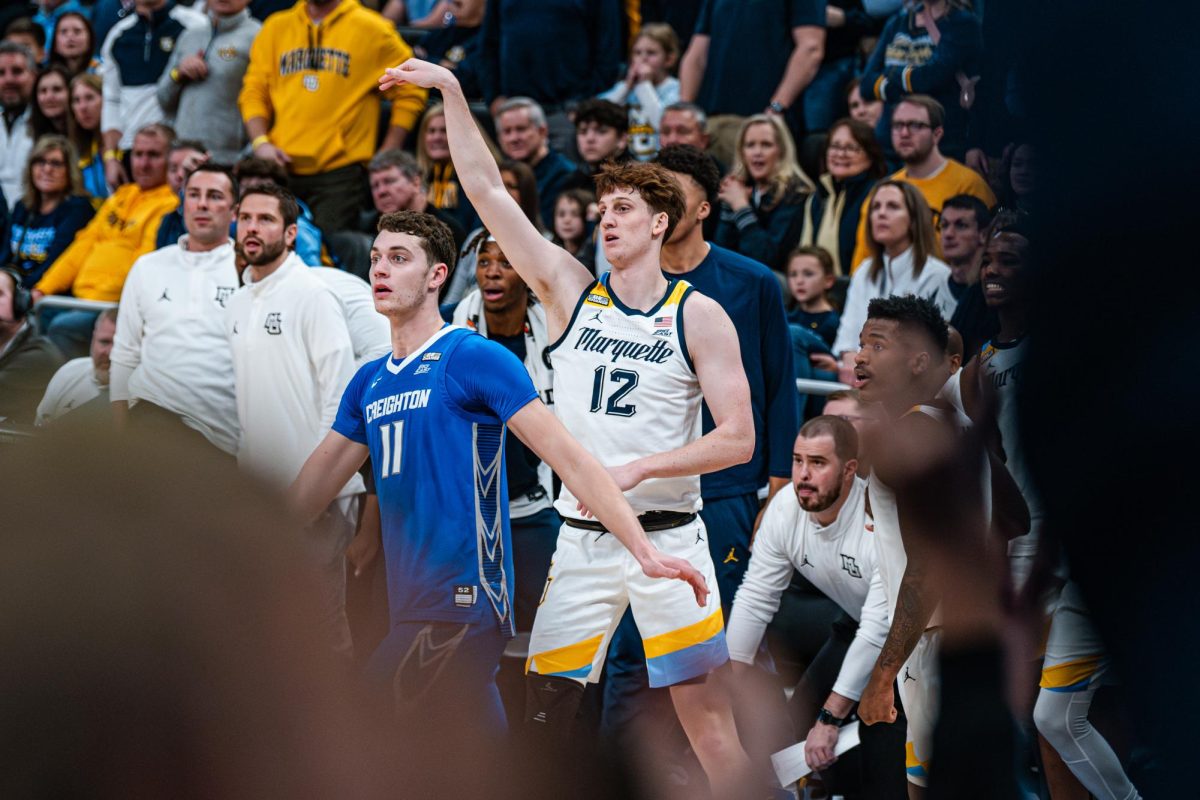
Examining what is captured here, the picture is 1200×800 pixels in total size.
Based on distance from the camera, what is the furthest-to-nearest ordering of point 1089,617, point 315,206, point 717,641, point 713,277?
point 315,206, point 713,277, point 717,641, point 1089,617

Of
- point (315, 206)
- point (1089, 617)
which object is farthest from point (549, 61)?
point (1089, 617)

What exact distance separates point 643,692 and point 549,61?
241 inches

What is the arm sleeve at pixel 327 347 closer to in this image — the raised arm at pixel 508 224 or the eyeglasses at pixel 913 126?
the raised arm at pixel 508 224

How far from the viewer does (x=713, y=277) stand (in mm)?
5848

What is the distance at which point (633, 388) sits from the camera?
496 cm

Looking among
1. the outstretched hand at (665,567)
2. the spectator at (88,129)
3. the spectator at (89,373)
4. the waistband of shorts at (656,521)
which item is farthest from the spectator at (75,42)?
the outstretched hand at (665,567)

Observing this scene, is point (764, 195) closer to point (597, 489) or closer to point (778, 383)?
point (778, 383)

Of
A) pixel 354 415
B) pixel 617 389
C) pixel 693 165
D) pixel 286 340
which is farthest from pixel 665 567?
pixel 286 340

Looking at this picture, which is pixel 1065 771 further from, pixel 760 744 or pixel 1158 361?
pixel 1158 361

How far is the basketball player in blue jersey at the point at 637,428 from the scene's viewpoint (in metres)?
4.88

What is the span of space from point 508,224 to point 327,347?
1.58 m

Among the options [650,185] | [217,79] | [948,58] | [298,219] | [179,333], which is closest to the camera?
[650,185]

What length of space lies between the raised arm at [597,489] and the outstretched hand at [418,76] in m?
1.17

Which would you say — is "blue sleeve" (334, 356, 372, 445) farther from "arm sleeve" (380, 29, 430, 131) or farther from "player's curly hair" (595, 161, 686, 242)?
"arm sleeve" (380, 29, 430, 131)
